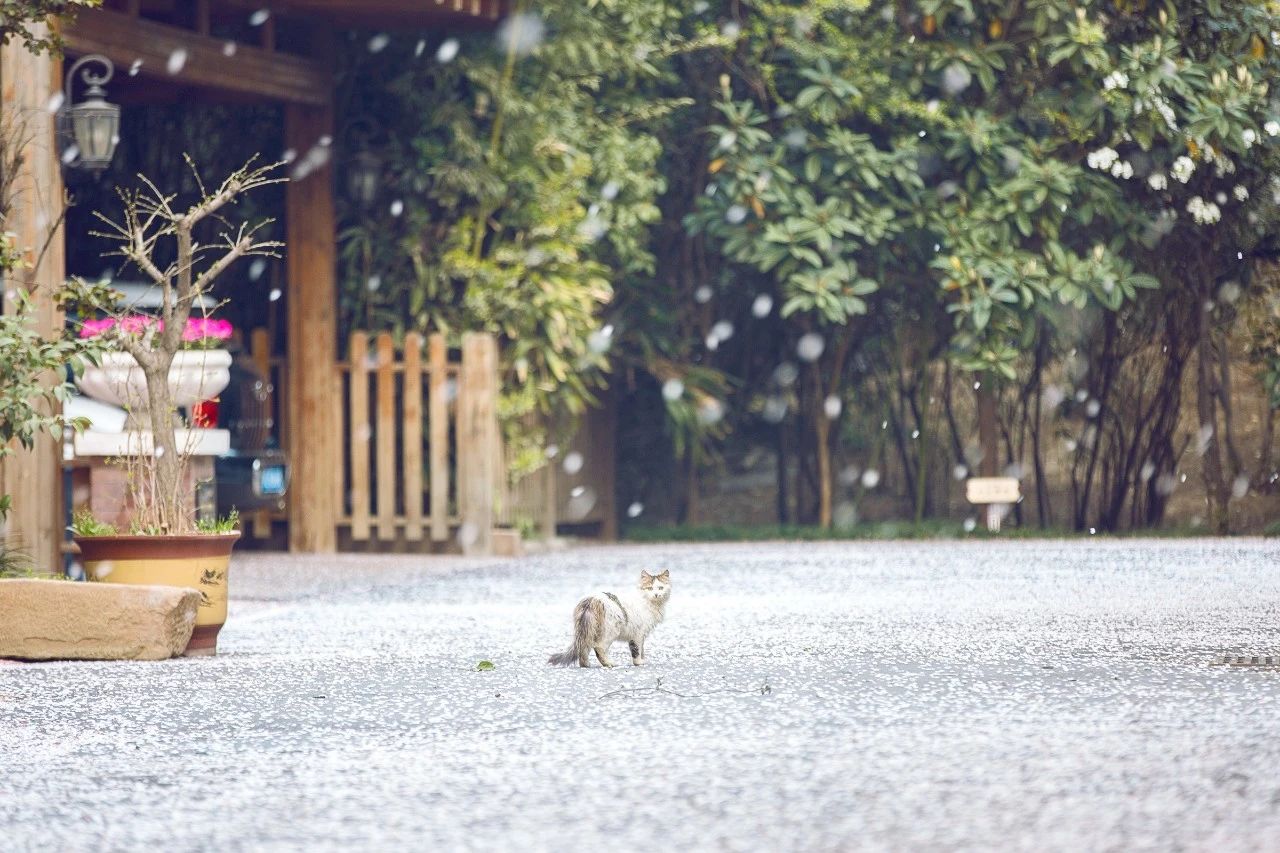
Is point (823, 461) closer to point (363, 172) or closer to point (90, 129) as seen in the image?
point (363, 172)

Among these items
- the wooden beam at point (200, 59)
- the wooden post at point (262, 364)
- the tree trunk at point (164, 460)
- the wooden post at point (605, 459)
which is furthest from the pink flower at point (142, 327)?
the wooden post at point (605, 459)

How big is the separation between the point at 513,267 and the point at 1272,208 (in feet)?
18.7

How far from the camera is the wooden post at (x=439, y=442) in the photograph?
44.0 ft

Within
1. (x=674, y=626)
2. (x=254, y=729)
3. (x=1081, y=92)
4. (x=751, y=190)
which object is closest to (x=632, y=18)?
(x=751, y=190)

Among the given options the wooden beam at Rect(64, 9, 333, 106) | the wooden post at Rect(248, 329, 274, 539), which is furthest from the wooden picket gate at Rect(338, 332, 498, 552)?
the wooden beam at Rect(64, 9, 333, 106)

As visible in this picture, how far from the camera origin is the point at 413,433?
13.4 meters

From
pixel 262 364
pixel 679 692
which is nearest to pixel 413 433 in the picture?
pixel 262 364

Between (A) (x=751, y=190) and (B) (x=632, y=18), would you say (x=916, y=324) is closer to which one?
(A) (x=751, y=190)

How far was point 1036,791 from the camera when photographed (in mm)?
→ 4270

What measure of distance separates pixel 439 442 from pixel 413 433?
19cm

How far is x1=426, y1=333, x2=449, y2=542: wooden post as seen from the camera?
1341 cm

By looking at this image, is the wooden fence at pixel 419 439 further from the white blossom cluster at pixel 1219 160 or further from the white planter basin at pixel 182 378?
the white blossom cluster at pixel 1219 160

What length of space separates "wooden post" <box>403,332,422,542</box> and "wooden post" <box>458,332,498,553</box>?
11.5 inches

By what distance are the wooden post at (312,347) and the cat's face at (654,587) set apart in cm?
702
